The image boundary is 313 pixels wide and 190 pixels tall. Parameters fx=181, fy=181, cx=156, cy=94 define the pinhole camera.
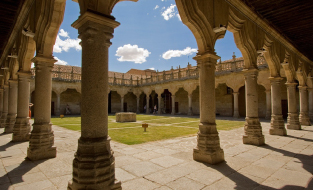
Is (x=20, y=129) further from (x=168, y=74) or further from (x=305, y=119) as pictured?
(x=168, y=74)

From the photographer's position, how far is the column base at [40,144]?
14.3 ft

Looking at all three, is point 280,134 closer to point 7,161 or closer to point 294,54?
point 294,54

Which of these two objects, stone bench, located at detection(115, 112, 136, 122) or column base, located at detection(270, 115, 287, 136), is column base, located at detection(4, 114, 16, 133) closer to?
stone bench, located at detection(115, 112, 136, 122)

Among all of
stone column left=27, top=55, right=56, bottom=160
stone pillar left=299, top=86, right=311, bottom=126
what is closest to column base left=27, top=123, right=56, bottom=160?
stone column left=27, top=55, right=56, bottom=160

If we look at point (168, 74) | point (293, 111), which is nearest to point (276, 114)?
point (293, 111)

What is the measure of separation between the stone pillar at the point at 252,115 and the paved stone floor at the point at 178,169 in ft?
1.78

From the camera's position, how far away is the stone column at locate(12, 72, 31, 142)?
6.15m

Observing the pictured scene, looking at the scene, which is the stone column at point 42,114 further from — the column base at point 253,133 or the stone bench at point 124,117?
the stone bench at point 124,117

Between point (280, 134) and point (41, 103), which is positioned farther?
point (280, 134)

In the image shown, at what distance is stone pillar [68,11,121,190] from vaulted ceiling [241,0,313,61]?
4.75 m

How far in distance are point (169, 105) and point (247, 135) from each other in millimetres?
20887

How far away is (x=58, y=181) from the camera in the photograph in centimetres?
316

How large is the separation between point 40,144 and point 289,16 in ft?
27.3

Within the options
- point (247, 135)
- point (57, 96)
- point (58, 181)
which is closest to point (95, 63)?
point (58, 181)
